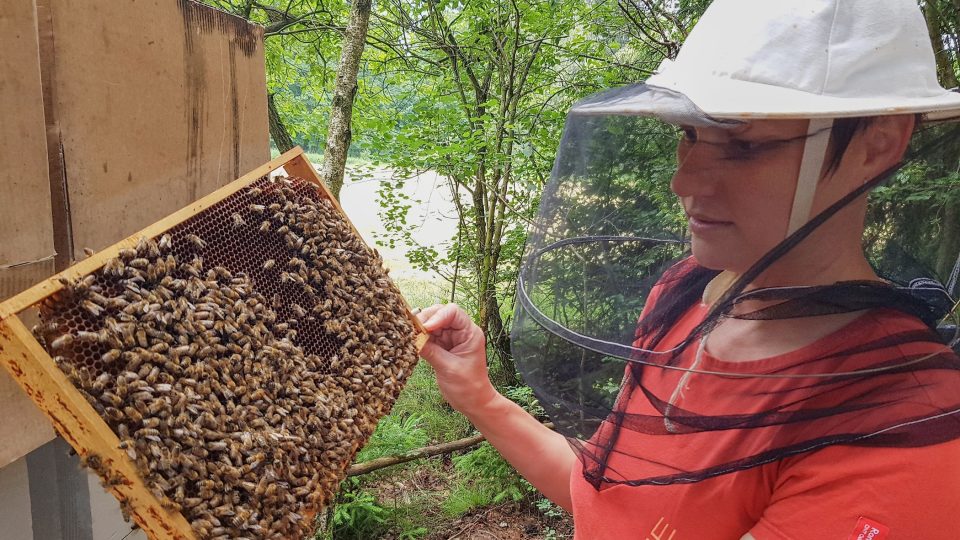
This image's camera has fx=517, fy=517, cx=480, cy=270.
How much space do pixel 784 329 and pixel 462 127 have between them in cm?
539

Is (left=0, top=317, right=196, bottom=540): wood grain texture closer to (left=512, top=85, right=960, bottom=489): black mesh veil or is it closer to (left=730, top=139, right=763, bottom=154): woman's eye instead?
(left=512, top=85, right=960, bottom=489): black mesh veil

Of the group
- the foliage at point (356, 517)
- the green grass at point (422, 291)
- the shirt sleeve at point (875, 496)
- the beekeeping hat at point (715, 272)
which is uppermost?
the beekeeping hat at point (715, 272)

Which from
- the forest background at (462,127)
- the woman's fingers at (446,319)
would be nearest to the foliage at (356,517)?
the forest background at (462,127)

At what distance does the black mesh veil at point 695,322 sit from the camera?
1.20 meters

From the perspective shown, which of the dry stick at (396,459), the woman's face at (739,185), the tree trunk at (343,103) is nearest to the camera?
the woman's face at (739,185)

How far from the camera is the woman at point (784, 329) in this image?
1086 mm

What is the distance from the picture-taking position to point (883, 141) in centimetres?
116

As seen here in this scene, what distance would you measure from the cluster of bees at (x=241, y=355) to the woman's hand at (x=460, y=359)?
0.36m

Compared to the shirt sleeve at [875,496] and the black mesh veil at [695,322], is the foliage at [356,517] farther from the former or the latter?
the shirt sleeve at [875,496]

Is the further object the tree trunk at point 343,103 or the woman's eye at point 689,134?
the tree trunk at point 343,103

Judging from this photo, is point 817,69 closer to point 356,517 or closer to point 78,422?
point 78,422

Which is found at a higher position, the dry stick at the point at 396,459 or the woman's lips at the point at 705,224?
the woman's lips at the point at 705,224

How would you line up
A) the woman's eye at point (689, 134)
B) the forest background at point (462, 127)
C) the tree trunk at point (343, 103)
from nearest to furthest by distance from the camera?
the woman's eye at point (689, 134) < the tree trunk at point (343, 103) < the forest background at point (462, 127)

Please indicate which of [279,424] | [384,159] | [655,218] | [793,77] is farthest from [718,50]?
[384,159]
